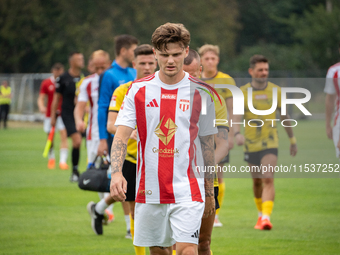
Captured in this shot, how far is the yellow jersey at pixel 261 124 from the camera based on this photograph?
8086 mm

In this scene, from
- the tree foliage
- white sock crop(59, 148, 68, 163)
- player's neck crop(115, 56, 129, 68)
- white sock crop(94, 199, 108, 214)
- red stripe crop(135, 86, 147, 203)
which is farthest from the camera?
the tree foliage

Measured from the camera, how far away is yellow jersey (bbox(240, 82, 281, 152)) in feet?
26.5

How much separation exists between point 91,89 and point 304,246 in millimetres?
4188

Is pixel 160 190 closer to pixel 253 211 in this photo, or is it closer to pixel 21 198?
pixel 253 211

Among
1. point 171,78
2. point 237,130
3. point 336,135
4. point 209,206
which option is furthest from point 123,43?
point 209,206

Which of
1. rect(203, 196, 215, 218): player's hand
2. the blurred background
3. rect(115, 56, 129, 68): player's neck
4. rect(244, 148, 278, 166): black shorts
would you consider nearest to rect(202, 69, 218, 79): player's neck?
rect(244, 148, 278, 166): black shorts

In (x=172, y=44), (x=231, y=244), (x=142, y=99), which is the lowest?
(x=231, y=244)

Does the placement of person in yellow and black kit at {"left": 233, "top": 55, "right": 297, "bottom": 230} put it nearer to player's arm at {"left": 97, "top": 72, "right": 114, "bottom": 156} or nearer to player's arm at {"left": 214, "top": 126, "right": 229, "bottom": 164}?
player's arm at {"left": 97, "top": 72, "right": 114, "bottom": 156}

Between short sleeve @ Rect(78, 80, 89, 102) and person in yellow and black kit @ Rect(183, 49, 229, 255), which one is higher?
short sleeve @ Rect(78, 80, 89, 102)

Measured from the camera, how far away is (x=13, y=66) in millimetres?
47594

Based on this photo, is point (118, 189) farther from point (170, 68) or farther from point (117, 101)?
point (117, 101)

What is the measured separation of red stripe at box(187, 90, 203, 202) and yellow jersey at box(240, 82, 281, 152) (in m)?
3.82

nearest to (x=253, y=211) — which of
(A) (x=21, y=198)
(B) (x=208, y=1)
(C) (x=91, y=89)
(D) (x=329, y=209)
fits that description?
(D) (x=329, y=209)

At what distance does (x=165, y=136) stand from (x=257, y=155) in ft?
13.7
